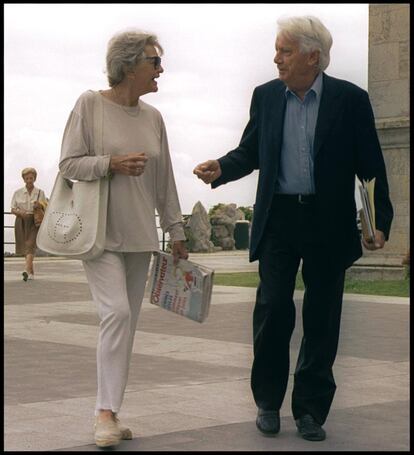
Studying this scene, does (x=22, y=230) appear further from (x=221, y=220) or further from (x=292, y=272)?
(x=221, y=220)

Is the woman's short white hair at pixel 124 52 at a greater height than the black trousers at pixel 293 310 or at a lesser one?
greater

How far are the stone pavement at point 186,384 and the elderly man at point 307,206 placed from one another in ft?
0.84

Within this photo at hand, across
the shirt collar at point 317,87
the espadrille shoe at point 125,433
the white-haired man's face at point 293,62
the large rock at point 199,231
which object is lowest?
the espadrille shoe at point 125,433

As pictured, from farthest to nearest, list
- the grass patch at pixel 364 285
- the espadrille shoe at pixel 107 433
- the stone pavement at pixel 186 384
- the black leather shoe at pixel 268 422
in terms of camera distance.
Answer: the grass patch at pixel 364 285 → the black leather shoe at pixel 268 422 → the stone pavement at pixel 186 384 → the espadrille shoe at pixel 107 433

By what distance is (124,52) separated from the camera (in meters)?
5.91

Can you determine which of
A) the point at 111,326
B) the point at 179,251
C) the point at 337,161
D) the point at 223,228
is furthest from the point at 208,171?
the point at 223,228

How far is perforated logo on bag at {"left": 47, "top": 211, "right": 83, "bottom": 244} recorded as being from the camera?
5.88 meters

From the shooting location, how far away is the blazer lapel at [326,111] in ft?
19.8

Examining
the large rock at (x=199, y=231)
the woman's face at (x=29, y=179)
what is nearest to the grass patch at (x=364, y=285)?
the woman's face at (x=29, y=179)

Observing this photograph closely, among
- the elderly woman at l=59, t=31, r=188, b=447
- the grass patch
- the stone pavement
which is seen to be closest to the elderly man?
the stone pavement

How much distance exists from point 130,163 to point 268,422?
4.79ft

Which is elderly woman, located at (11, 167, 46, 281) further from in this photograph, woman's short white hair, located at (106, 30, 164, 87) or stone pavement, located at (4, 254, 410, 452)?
woman's short white hair, located at (106, 30, 164, 87)

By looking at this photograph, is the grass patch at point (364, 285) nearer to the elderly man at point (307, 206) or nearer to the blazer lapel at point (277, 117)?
the elderly man at point (307, 206)

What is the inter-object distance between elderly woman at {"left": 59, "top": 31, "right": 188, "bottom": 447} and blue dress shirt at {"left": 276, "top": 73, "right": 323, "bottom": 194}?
0.60 meters
